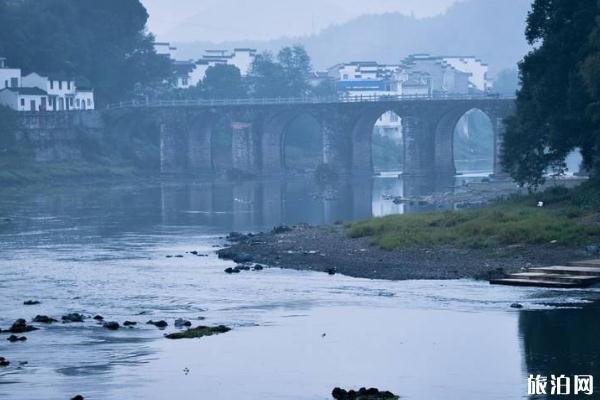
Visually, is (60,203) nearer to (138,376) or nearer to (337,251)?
(337,251)

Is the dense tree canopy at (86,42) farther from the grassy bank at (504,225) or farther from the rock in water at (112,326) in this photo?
the rock in water at (112,326)

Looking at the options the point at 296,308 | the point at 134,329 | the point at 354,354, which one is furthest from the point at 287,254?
the point at 354,354

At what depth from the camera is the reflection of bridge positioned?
Result: 139500 millimetres

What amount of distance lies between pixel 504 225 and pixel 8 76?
90.0 m

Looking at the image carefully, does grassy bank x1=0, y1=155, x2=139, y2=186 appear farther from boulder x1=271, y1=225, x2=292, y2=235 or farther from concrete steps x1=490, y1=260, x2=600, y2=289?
concrete steps x1=490, y1=260, x2=600, y2=289

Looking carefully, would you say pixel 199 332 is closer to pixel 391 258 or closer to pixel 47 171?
pixel 391 258

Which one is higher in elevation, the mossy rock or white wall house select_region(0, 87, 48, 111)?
white wall house select_region(0, 87, 48, 111)

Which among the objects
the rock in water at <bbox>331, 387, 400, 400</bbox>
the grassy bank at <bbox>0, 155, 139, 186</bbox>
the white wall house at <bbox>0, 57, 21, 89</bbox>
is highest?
the white wall house at <bbox>0, 57, 21, 89</bbox>

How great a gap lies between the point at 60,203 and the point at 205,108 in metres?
45.6

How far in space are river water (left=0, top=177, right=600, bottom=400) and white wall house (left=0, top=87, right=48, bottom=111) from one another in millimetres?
71313

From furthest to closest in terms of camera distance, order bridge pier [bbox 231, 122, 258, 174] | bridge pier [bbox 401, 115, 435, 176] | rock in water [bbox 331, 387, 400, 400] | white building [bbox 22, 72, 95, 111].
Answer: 1. bridge pier [bbox 231, 122, 258, 174]
2. white building [bbox 22, 72, 95, 111]
3. bridge pier [bbox 401, 115, 435, 176]
4. rock in water [bbox 331, 387, 400, 400]

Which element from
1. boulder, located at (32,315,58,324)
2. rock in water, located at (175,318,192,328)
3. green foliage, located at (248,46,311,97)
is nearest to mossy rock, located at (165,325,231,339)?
rock in water, located at (175,318,192,328)

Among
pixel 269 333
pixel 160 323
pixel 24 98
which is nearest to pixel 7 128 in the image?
pixel 24 98

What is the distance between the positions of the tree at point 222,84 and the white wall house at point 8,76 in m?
33.0
